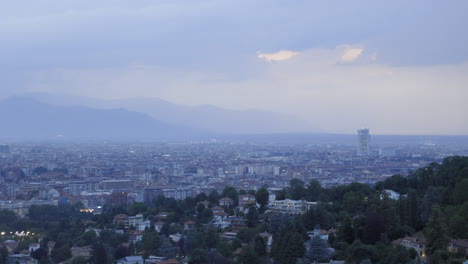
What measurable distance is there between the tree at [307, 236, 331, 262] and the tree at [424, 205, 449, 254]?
2.68m

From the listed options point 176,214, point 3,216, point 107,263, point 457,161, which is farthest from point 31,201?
point 457,161

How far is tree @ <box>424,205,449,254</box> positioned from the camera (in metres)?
17.0

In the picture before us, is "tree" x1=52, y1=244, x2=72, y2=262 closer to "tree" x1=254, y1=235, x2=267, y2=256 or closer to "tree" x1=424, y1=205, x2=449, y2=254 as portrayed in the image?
"tree" x1=254, y1=235, x2=267, y2=256

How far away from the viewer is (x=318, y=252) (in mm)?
18625

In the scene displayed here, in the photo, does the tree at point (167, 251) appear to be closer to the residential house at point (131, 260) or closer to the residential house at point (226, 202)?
the residential house at point (131, 260)

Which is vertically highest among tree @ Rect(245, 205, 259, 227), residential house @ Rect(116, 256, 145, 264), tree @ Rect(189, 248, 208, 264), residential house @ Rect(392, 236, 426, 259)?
residential house @ Rect(392, 236, 426, 259)

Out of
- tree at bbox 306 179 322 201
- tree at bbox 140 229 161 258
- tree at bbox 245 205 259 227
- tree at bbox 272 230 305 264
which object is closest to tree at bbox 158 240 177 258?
tree at bbox 140 229 161 258

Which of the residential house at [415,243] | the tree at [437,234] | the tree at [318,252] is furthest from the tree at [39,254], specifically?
the tree at [437,234]

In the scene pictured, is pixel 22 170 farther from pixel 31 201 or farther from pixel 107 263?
pixel 107 263

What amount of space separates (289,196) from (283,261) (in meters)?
11.3

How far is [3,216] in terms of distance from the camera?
3162 cm

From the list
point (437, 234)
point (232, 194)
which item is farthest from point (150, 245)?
point (437, 234)

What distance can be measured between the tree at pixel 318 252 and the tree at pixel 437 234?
2678 millimetres

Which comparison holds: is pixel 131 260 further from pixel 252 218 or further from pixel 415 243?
pixel 415 243
